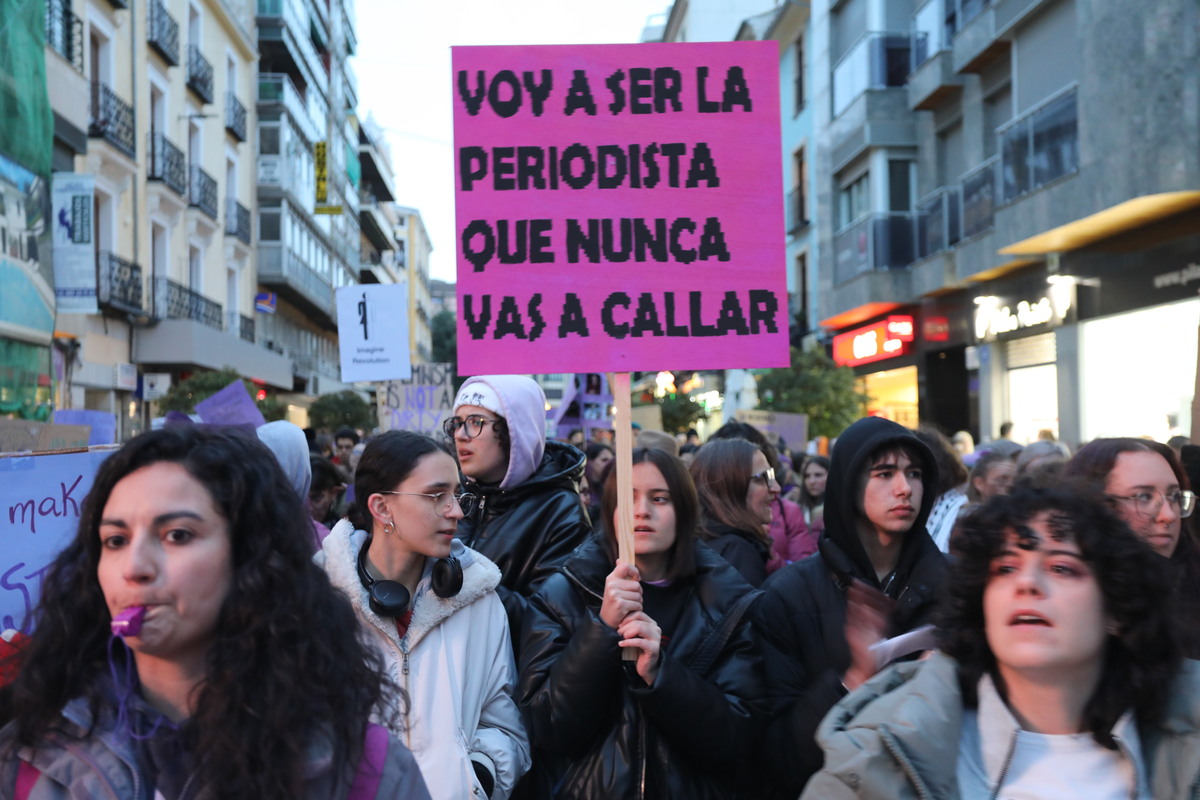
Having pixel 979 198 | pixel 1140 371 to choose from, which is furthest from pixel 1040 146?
pixel 1140 371

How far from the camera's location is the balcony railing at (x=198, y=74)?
2867 centimetres

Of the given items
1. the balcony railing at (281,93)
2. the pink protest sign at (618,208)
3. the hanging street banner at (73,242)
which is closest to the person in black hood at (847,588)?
the pink protest sign at (618,208)

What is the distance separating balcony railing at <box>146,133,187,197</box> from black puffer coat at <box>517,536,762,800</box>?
2459 centimetres

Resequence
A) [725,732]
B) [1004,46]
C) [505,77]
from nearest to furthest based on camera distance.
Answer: [725,732]
[505,77]
[1004,46]

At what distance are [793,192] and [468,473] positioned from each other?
98.5 ft

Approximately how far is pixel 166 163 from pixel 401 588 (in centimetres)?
2522

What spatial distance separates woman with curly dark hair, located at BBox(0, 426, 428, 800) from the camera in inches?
70.7

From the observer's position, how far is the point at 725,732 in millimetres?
3238

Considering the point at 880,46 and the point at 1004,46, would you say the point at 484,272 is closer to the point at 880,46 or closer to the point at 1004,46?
the point at 1004,46

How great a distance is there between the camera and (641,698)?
3.17 m

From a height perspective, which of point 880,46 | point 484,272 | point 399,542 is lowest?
point 399,542

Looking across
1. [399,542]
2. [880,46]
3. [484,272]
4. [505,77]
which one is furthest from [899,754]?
[880,46]

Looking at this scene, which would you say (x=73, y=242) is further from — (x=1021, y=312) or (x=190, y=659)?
(x=190, y=659)

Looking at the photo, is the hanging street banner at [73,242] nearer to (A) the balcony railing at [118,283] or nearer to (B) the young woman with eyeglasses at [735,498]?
(A) the balcony railing at [118,283]
